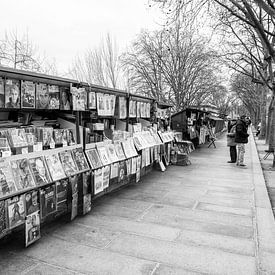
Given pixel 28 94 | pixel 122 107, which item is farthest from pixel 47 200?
pixel 122 107

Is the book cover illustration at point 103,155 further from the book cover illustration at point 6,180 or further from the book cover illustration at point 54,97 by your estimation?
the book cover illustration at point 6,180

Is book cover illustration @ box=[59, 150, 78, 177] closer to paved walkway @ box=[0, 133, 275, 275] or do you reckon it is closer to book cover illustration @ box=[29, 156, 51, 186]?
book cover illustration @ box=[29, 156, 51, 186]

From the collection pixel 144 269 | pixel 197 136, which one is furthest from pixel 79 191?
pixel 197 136

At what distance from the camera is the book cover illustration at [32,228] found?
287cm

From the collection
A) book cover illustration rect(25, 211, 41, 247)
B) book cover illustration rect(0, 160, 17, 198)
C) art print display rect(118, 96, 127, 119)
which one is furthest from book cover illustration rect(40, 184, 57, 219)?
art print display rect(118, 96, 127, 119)

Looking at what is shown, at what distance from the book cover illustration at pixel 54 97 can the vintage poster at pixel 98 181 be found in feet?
3.75

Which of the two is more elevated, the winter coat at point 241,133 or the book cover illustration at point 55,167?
the winter coat at point 241,133

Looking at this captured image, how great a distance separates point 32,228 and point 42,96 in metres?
1.53

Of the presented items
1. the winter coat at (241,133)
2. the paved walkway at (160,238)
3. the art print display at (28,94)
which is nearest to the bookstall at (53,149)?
the art print display at (28,94)

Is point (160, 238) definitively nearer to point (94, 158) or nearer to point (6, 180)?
point (94, 158)

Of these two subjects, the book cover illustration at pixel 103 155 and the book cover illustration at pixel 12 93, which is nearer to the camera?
the book cover illustration at pixel 12 93

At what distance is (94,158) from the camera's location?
4113 mm

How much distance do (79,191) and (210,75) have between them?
666 inches

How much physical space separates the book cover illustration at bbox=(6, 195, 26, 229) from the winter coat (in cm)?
713
